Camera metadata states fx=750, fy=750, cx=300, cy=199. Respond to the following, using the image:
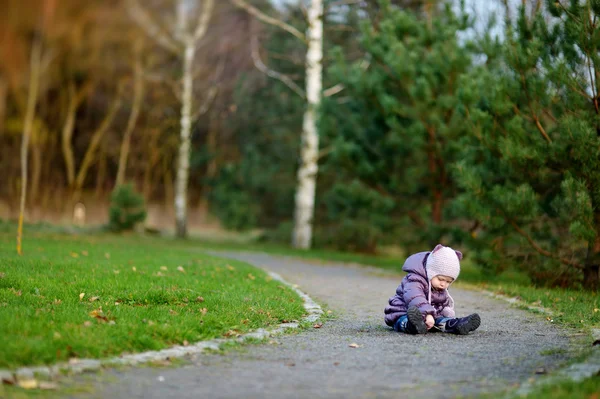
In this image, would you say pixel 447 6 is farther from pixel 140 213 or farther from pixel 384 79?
pixel 140 213

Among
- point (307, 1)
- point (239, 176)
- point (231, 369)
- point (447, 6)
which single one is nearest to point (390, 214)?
point (447, 6)

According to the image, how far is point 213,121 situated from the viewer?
127 feet

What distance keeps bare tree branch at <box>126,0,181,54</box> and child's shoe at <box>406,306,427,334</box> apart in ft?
71.9

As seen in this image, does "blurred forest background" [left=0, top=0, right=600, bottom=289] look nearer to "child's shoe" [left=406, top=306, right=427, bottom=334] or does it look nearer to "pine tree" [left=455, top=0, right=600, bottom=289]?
"pine tree" [left=455, top=0, right=600, bottom=289]

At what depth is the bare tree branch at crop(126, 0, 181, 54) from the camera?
27.8m

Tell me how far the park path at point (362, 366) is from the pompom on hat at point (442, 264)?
0.63m

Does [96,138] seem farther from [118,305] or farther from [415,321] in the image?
[415,321]

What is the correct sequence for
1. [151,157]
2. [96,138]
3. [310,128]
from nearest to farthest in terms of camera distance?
[310,128] → [96,138] → [151,157]

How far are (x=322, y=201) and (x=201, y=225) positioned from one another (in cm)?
1295

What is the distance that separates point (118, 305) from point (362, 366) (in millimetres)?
3102

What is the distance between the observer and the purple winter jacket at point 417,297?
7664mm

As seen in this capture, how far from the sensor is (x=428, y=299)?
25.6 ft

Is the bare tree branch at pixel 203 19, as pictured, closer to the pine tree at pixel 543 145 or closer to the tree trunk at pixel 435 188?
the tree trunk at pixel 435 188

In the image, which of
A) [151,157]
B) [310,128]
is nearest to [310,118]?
[310,128]
